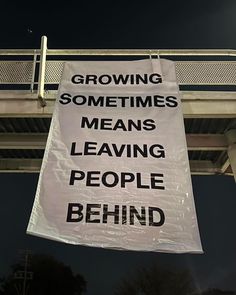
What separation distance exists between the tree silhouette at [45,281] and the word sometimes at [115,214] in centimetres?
6893

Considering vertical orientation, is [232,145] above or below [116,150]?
above

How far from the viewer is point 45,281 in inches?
2790

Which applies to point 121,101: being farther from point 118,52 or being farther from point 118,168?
point 118,52

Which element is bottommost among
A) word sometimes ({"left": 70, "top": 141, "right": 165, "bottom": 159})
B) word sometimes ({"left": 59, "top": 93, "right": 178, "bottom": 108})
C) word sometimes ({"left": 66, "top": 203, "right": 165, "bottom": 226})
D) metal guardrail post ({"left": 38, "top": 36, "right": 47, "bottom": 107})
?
word sometimes ({"left": 66, "top": 203, "right": 165, "bottom": 226})

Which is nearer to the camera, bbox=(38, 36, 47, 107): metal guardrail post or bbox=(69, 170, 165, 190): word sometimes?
bbox=(69, 170, 165, 190): word sometimes

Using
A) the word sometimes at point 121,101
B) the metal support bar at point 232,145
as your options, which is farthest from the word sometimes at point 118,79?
the metal support bar at point 232,145

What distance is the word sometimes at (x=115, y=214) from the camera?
5.99m

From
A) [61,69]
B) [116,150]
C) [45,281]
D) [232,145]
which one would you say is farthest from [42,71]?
[45,281]

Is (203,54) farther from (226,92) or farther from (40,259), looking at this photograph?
(40,259)

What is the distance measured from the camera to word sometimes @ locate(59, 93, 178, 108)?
799cm

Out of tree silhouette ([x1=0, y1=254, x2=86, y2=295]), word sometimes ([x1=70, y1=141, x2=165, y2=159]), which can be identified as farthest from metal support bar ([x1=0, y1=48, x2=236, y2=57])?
tree silhouette ([x1=0, y1=254, x2=86, y2=295])

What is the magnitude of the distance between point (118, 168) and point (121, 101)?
1.91 meters

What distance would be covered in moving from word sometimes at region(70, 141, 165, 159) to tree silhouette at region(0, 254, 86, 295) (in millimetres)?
68375

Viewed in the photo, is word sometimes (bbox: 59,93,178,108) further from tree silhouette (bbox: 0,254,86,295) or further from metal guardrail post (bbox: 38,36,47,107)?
tree silhouette (bbox: 0,254,86,295)
